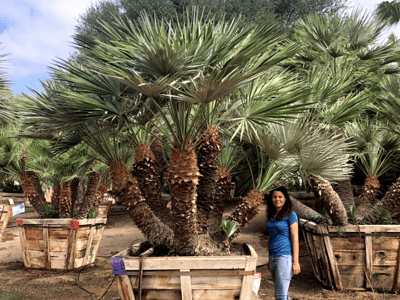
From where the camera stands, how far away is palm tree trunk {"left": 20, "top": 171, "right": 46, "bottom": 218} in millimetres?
6246

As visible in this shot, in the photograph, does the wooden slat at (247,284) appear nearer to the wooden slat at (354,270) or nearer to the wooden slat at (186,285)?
the wooden slat at (186,285)

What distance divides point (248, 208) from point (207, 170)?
0.59 m

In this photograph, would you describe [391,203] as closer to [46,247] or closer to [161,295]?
[161,295]

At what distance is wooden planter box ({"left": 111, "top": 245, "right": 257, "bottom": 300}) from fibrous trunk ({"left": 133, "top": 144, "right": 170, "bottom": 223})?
3.00ft

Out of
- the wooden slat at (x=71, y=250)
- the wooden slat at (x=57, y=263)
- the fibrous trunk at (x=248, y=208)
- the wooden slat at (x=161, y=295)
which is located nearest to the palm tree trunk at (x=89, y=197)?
the wooden slat at (x=71, y=250)

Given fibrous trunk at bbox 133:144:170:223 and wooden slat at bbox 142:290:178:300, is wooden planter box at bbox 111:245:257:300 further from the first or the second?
fibrous trunk at bbox 133:144:170:223

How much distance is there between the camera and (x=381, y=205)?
5008 millimetres

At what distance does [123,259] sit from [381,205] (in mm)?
3524

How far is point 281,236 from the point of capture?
3311mm

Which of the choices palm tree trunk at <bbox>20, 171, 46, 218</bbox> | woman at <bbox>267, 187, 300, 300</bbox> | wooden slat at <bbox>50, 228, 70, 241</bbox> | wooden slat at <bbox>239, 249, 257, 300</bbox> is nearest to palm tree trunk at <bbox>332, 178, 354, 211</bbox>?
woman at <bbox>267, 187, 300, 300</bbox>

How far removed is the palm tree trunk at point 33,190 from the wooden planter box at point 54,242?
0.40m

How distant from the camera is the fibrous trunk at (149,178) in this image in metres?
3.75

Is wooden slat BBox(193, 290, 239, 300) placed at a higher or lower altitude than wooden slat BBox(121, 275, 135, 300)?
lower

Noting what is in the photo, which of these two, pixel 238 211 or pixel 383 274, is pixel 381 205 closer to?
pixel 383 274
